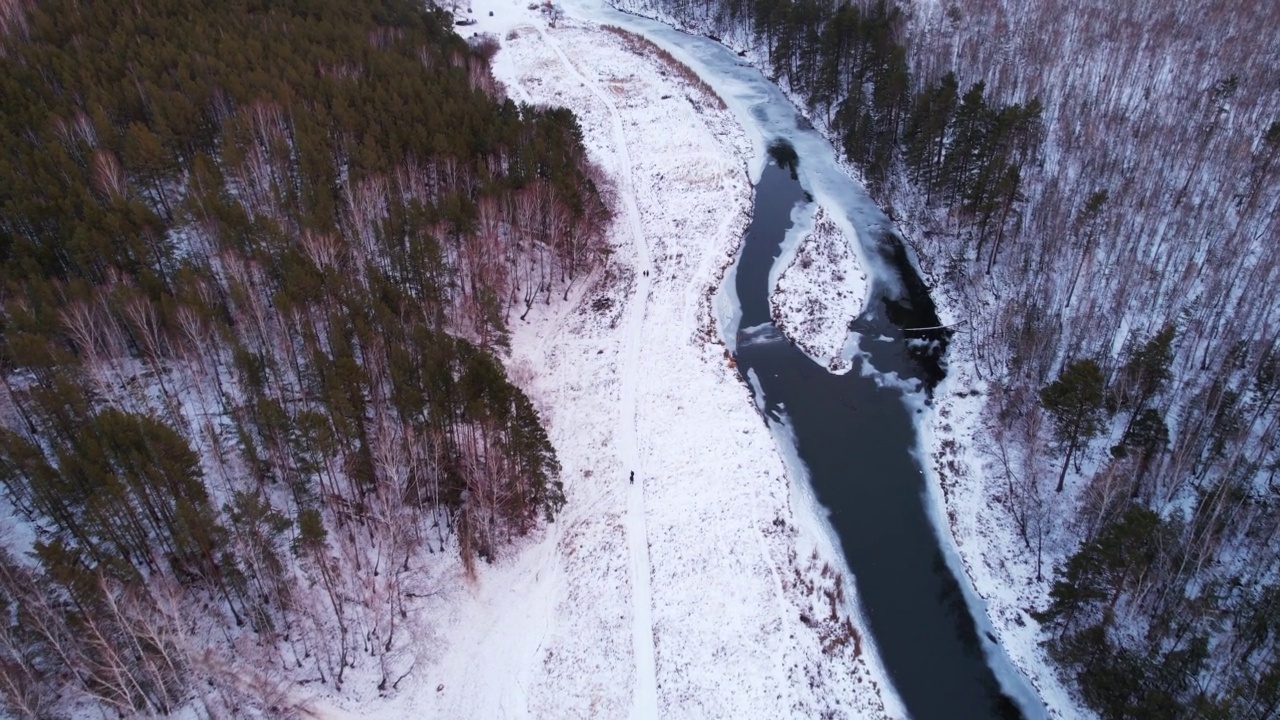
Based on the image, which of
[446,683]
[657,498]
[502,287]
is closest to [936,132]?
[502,287]

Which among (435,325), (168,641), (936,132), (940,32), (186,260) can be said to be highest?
(940,32)

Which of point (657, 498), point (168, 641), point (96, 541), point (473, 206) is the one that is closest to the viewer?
point (168, 641)

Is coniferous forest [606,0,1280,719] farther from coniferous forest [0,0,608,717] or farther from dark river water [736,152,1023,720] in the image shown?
coniferous forest [0,0,608,717]

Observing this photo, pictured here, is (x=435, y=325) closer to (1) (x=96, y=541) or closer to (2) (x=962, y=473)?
(1) (x=96, y=541)

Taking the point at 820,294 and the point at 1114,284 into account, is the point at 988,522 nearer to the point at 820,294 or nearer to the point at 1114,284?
the point at 1114,284

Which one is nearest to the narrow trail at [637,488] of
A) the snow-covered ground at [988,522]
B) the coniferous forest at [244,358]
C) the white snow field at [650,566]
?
the white snow field at [650,566]

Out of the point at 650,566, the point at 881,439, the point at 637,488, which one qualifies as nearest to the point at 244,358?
the point at 637,488

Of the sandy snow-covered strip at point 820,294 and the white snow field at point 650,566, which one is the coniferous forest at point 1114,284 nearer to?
the sandy snow-covered strip at point 820,294
